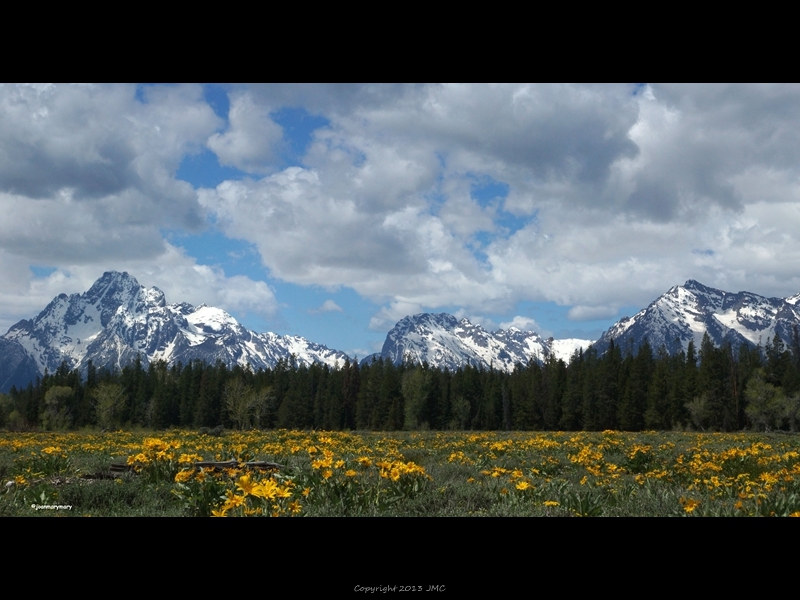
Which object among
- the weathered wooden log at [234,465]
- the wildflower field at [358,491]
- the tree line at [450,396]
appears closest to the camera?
the wildflower field at [358,491]

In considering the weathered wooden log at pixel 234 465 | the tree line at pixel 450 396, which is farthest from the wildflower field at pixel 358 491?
the tree line at pixel 450 396

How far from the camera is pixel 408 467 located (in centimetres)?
699

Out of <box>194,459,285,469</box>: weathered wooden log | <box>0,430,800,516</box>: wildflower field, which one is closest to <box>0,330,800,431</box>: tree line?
<box>0,430,800,516</box>: wildflower field

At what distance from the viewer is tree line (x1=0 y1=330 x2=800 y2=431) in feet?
241

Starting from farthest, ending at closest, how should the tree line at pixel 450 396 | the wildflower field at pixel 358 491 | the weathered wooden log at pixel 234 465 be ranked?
the tree line at pixel 450 396
the weathered wooden log at pixel 234 465
the wildflower field at pixel 358 491

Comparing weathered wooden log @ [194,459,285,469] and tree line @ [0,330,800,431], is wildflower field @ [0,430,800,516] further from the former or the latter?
tree line @ [0,330,800,431]

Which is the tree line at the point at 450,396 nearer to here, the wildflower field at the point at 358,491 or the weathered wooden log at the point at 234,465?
the wildflower field at the point at 358,491

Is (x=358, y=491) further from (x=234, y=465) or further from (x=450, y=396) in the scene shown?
(x=450, y=396)

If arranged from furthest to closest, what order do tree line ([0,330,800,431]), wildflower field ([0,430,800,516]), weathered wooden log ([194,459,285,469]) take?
tree line ([0,330,800,431]) → weathered wooden log ([194,459,285,469]) → wildflower field ([0,430,800,516])

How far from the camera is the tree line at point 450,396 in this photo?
73.5 meters

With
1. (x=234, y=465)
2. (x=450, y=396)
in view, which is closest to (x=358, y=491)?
(x=234, y=465)
